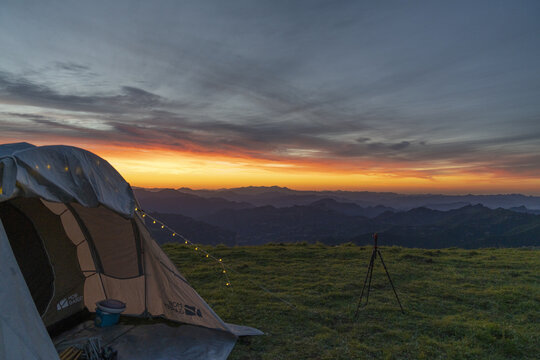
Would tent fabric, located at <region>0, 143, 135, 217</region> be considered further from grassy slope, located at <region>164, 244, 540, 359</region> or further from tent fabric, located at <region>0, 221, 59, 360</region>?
grassy slope, located at <region>164, 244, 540, 359</region>

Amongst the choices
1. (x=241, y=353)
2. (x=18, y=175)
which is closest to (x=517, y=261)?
(x=241, y=353)

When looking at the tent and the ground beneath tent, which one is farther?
the ground beneath tent

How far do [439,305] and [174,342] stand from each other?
8.86 m

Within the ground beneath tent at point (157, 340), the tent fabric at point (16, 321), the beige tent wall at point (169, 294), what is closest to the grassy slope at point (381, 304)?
the ground beneath tent at point (157, 340)

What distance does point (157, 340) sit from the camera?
729cm

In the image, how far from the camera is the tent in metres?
4.34

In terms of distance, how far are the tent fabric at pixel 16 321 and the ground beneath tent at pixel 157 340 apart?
2.66m

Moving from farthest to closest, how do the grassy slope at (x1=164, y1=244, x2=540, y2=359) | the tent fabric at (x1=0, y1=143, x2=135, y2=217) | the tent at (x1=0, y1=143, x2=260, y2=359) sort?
the grassy slope at (x1=164, y1=244, x2=540, y2=359), the tent fabric at (x1=0, y1=143, x2=135, y2=217), the tent at (x1=0, y1=143, x2=260, y2=359)

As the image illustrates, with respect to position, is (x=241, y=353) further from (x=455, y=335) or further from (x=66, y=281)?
(x=455, y=335)

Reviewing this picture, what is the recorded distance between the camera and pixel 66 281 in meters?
7.86

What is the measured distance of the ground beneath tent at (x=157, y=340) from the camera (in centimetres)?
671

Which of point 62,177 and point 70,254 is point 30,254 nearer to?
point 70,254

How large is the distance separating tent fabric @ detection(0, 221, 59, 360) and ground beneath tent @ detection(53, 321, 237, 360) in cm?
266

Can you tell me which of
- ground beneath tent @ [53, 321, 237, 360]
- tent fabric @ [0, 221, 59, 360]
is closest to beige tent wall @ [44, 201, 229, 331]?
ground beneath tent @ [53, 321, 237, 360]
